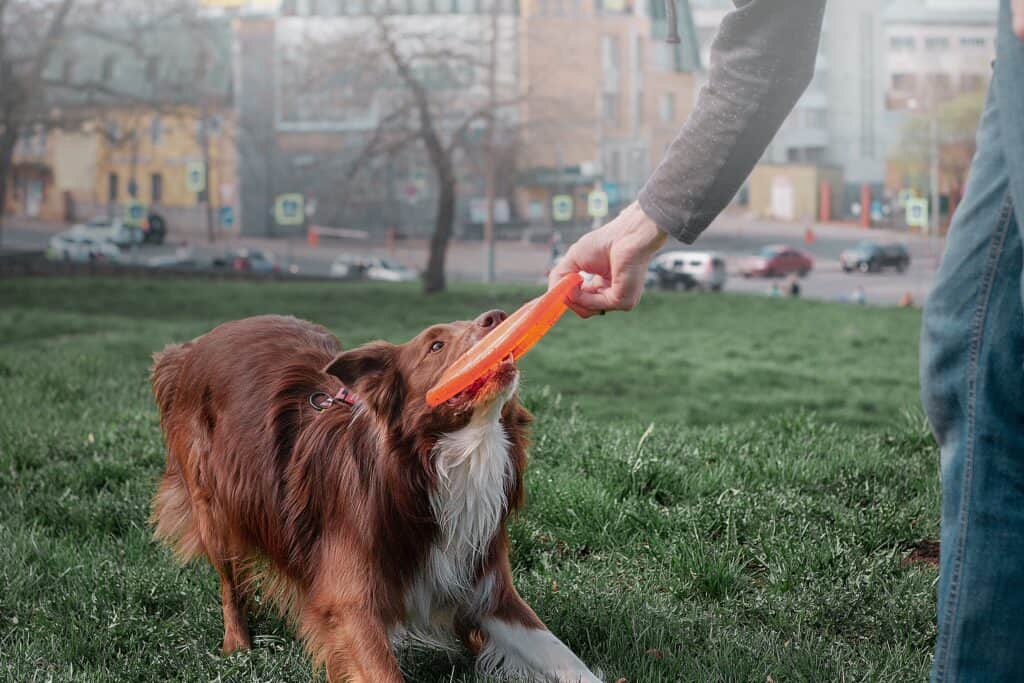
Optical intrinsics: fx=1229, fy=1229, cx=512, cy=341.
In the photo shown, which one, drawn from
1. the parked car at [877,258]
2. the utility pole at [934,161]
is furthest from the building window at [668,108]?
the parked car at [877,258]

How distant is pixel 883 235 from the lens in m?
46.4

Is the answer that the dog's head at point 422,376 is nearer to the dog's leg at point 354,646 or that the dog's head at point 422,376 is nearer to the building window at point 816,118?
the dog's leg at point 354,646

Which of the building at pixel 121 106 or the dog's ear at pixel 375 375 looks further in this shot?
the building at pixel 121 106

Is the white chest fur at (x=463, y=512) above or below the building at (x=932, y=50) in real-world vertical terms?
below

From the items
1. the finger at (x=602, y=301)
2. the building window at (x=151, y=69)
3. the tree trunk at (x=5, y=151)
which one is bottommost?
the finger at (x=602, y=301)

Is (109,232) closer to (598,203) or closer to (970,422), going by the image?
(598,203)

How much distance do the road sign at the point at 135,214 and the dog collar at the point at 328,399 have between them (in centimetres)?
4688

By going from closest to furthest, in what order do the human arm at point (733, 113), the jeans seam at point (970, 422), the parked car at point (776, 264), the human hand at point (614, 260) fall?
the jeans seam at point (970, 422) → the human arm at point (733, 113) → the human hand at point (614, 260) → the parked car at point (776, 264)

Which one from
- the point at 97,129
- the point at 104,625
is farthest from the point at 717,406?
the point at 97,129

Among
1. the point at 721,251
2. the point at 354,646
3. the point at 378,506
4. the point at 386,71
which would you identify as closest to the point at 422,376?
the point at 378,506

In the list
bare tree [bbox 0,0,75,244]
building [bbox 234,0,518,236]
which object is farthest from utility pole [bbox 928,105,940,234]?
bare tree [bbox 0,0,75,244]

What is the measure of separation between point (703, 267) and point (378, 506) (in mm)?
38221

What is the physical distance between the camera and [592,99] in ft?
110

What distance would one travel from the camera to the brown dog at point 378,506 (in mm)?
2854
